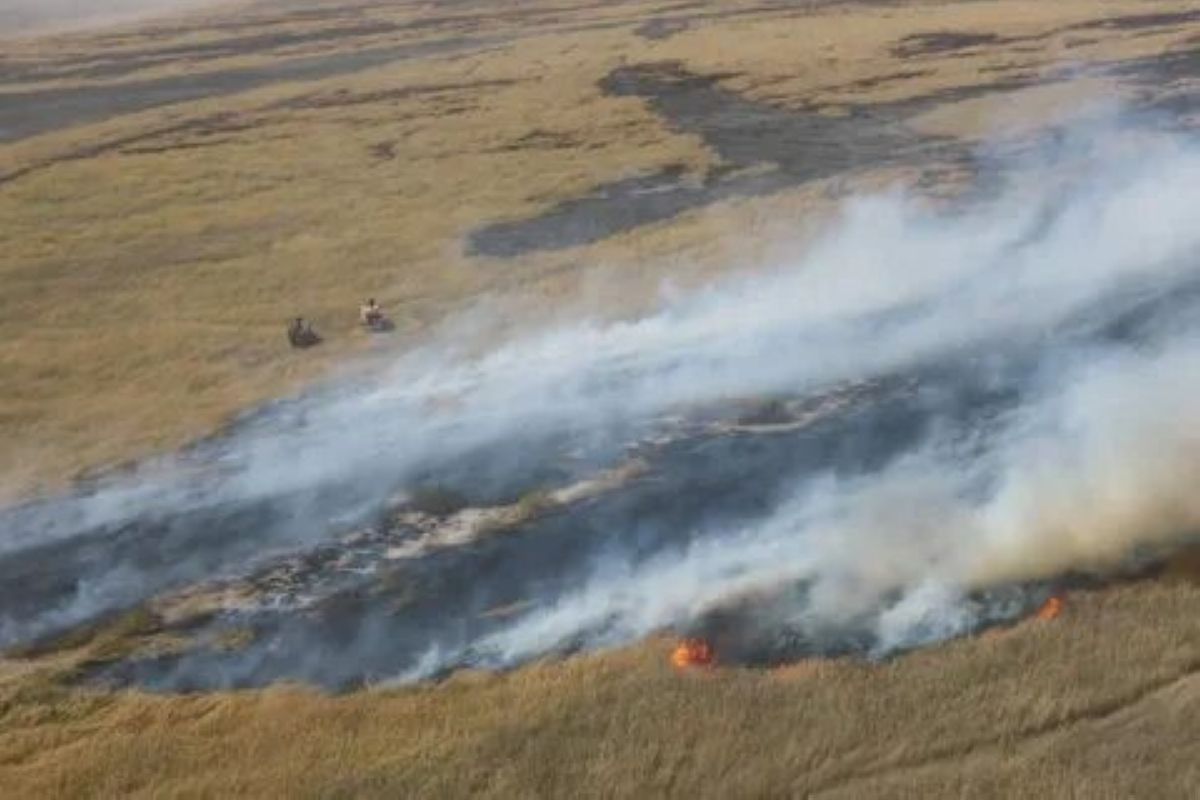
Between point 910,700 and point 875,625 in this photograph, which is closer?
point 910,700

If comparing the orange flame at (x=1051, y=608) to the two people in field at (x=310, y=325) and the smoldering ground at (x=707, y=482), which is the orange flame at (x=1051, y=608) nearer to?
the smoldering ground at (x=707, y=482)

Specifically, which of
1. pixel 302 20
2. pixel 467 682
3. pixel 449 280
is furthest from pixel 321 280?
pixel 302 20

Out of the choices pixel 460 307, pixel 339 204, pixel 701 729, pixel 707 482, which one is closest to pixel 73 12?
pixel 339 204

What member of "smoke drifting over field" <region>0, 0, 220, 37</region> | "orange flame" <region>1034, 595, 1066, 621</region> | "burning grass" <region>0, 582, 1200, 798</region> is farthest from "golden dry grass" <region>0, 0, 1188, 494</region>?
"smoke drifting over field" <region>0, 0, 220, 37</region>

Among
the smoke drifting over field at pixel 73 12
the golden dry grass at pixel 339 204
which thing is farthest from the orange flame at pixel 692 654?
the smoke drifting over field at pixel 73 12

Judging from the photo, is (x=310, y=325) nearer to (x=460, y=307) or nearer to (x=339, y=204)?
(x=460, y=307)

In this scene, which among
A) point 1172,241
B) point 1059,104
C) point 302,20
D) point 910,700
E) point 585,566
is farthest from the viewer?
point 302,20

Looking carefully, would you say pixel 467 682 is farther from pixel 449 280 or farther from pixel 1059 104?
pixel 1059 104

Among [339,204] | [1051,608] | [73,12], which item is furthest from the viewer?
[73,12]
